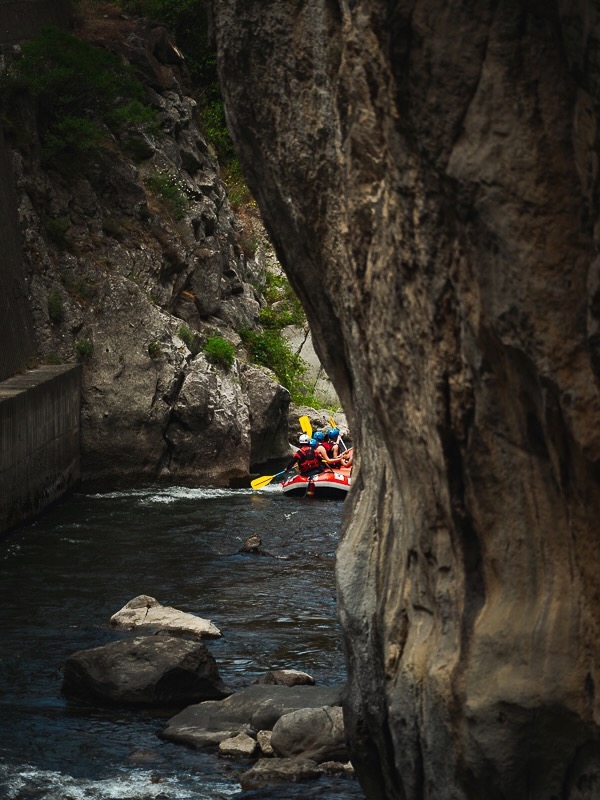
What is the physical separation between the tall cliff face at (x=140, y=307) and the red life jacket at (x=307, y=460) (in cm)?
163

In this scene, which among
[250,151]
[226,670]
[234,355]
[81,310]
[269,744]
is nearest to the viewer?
[250,151]

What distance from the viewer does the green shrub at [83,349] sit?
945 inches

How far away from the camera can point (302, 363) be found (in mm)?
30844

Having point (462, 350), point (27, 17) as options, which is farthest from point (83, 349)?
point (462, 350)

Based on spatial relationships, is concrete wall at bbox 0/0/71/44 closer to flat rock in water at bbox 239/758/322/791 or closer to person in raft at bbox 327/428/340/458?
person in raft at bbox 327/428/340/458

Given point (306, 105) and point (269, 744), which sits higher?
point (306, 105)

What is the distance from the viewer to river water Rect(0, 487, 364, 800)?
9.15m

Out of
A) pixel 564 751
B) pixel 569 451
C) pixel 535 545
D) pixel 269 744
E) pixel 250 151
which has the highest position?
pixel 250 151

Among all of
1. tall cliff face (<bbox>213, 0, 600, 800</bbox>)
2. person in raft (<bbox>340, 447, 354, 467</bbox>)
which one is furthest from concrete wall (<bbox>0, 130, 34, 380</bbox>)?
tall cliff face (<bbox>213, 0, 600, 800</bbox>)

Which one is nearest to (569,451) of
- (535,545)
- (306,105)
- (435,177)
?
(535,545)

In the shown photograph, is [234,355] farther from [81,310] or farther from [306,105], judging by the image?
[306,105]

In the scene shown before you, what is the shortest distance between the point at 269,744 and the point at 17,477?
405 inches

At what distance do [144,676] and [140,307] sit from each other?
1462 cm

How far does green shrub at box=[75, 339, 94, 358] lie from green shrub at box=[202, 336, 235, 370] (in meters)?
2.49
